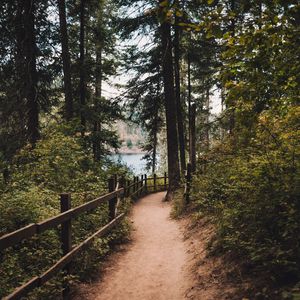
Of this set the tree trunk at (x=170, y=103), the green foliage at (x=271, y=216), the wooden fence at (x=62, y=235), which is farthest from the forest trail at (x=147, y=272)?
the tree trunk at (x=170, y=103)

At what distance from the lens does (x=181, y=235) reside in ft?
29.5

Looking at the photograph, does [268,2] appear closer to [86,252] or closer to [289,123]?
[289,123]

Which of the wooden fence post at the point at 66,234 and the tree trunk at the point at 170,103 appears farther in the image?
the tree trunk at the point at 170,103

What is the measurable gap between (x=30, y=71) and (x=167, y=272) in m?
10.7

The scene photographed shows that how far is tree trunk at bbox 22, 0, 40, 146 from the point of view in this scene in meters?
13.1

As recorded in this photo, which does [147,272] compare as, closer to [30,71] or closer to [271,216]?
[271,216]

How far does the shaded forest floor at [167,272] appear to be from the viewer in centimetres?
493

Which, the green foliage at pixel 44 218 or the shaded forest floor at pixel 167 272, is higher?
the green foliage at pixel 44 218

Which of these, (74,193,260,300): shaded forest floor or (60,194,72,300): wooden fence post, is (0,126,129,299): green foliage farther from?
(74,193,260,300): shaded forest floor

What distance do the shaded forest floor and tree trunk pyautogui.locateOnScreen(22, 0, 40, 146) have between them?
23.8ft

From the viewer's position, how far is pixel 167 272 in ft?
20.5

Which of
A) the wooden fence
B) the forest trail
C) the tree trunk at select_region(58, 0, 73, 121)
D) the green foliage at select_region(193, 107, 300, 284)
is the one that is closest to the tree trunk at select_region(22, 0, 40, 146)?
the tree trunk at select_region(58, 0, 73, 121)

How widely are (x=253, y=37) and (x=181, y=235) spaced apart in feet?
20.3

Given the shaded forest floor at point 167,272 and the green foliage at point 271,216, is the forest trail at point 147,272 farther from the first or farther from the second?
the green foliage at point 271,216
